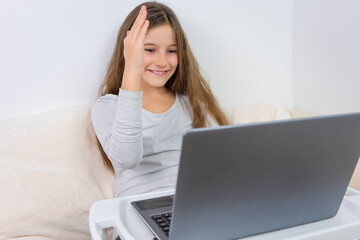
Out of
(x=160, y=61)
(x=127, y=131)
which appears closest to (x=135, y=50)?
(x=127, y=131)

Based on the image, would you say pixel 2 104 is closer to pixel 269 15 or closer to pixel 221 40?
pixel 221 40

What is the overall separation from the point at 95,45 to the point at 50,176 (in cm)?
46

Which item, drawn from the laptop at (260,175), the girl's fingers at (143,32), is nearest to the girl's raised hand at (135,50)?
the girl's fingers at (143,32)

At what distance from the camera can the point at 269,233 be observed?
2.06 ft

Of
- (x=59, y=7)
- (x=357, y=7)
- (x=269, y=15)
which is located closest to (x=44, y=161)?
(x=59, y=7)

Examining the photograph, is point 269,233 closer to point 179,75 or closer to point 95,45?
point 179,75

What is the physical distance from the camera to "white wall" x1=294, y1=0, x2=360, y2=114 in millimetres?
1394

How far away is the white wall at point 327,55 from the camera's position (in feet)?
4.57

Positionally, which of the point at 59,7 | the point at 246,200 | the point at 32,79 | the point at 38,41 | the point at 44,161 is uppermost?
the point at 59,7

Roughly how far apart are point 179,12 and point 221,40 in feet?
0.70

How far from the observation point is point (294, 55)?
1.69 meters

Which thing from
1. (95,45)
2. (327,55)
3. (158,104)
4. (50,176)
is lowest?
(50,176)

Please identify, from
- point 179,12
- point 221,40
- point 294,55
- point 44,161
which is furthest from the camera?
point 294,55

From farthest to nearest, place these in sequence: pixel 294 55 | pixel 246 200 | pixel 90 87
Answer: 1. pixel 294 55
2. pixel 90 87
3. pixel 246 200
